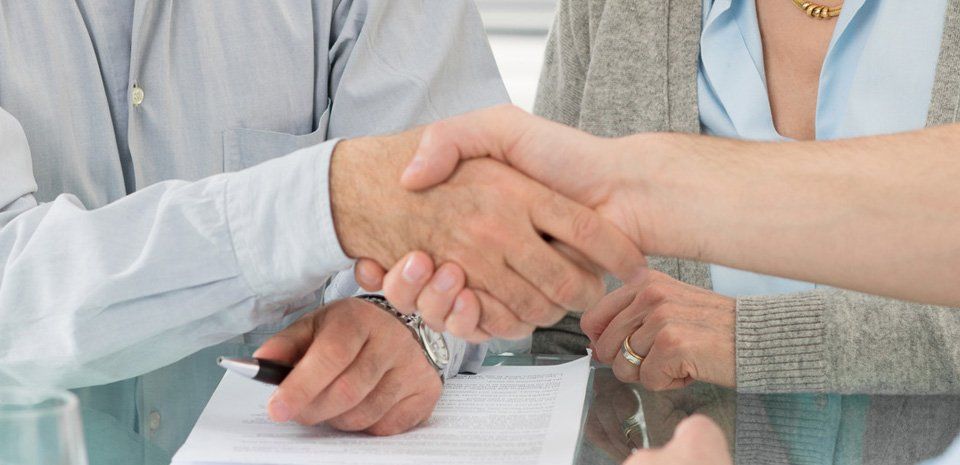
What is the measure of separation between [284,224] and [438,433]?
24 cm

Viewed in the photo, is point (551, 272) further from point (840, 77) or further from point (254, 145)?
point (840, 77)

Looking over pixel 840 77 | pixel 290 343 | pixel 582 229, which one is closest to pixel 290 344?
pixel 290 343

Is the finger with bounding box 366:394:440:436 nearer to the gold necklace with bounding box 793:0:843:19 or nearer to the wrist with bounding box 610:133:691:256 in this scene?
the wrist with bounding box 610:133:691:256

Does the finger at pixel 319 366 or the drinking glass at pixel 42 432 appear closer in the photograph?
the drinking glass at pixel 42 432

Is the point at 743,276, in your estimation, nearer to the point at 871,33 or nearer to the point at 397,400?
the point at 871,33

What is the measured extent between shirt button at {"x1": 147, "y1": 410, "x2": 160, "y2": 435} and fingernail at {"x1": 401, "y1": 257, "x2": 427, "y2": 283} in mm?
272

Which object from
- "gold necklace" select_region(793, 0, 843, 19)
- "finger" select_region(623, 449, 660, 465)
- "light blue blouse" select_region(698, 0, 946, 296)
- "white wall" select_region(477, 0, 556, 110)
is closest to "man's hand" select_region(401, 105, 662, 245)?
"finger" select_region(623, 449, 660, 465)

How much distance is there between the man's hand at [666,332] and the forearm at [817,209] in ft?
0.48

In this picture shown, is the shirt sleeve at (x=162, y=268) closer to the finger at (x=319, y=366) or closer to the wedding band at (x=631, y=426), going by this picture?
the finger at (x=319, y=366)

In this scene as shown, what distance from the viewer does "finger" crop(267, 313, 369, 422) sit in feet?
3.25

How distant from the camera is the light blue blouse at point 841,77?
1.42 meters

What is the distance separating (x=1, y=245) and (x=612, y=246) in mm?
612

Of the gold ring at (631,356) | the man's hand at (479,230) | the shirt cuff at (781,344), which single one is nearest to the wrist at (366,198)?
the man's hand at (479,230)

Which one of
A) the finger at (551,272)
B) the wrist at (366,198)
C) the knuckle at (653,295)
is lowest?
the knuckle at (653,295)
